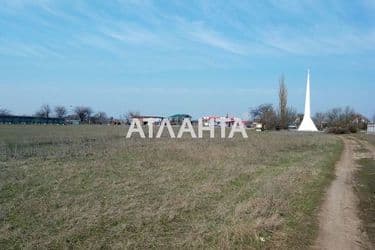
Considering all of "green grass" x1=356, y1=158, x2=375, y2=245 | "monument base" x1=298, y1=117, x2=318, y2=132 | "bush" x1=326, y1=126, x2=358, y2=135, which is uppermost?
"monument base" x1=298, y1=117, x2=318, y2=132

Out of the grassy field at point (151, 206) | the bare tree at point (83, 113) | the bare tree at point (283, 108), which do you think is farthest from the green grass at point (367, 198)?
the bare tree at point (83, 113)

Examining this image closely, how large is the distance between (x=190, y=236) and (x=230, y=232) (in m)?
0.70

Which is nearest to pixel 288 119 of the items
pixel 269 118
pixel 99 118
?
pixel 269 118

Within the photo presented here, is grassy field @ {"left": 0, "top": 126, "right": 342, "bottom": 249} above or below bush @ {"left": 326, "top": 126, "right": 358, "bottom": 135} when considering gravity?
below

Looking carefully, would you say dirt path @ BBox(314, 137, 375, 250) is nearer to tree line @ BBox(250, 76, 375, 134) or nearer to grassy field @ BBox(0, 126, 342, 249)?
grassy field @ BBox(0, 126, 342, 249)

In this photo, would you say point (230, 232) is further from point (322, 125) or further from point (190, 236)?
point (322, 125)

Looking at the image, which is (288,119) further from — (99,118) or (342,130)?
(99,118)

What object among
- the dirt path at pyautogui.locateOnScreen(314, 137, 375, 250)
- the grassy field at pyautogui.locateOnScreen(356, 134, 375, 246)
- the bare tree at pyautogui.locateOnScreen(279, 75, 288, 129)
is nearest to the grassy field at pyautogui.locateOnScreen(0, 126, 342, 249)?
the dirt path at pyautogui.locateOnScreen(314, 137, 375, 250)

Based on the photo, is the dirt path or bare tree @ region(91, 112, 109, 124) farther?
bare tree @ region(91, 112, 109, 124)

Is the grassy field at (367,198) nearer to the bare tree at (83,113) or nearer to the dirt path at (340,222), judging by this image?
the dirt path at (340,222)

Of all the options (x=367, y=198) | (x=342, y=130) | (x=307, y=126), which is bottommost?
(x=367, y=198)

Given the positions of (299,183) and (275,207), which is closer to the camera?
(275,207)

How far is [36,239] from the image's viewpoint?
7051 millimetres

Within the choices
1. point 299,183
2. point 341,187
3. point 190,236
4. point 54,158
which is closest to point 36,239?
point 190,236
